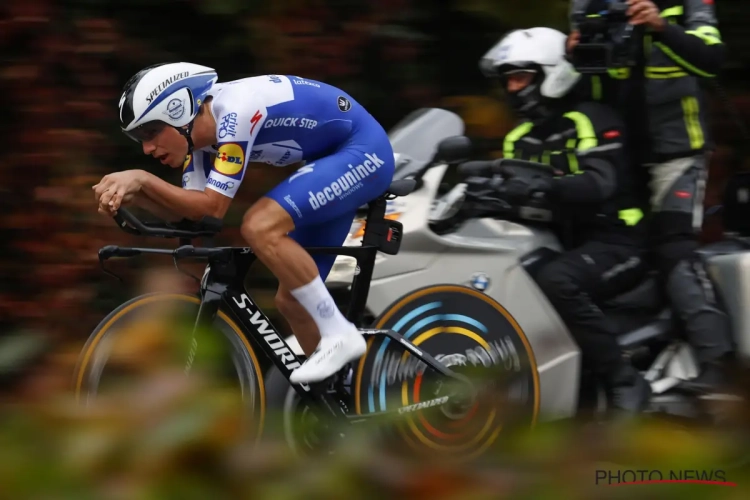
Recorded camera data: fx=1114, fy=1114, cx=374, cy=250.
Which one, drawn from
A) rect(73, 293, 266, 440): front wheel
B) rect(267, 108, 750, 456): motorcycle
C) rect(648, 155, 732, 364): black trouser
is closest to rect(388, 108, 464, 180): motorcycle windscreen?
rect(267, 108, 750, 456): motorcycle

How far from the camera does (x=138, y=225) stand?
3.63 meters

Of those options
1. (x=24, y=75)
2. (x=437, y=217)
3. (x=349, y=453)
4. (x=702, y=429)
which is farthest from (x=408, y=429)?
(x=24, y=75)

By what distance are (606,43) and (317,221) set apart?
4.73ft

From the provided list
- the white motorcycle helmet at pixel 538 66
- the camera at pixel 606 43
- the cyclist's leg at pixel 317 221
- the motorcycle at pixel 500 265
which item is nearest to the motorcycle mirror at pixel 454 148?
the motorcycle at pixel 500 265

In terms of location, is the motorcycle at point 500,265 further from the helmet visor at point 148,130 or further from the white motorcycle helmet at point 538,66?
the helmet visor at point 148,130

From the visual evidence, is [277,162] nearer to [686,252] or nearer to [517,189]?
[517,189]

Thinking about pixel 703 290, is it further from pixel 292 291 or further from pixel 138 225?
pixel 138 225

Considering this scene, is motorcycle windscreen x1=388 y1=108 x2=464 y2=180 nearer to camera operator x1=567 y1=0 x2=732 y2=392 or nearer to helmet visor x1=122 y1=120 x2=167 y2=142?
camera operator x1=567 y1=0 x2=732 y2=392

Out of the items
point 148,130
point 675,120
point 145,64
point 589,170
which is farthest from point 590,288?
point 145,64

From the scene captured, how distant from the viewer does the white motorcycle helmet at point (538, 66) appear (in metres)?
4.59

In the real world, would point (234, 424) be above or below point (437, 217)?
above

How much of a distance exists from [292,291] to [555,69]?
1560 millimetres

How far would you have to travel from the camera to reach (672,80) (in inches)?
182

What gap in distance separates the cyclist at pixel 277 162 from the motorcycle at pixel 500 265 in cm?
39
